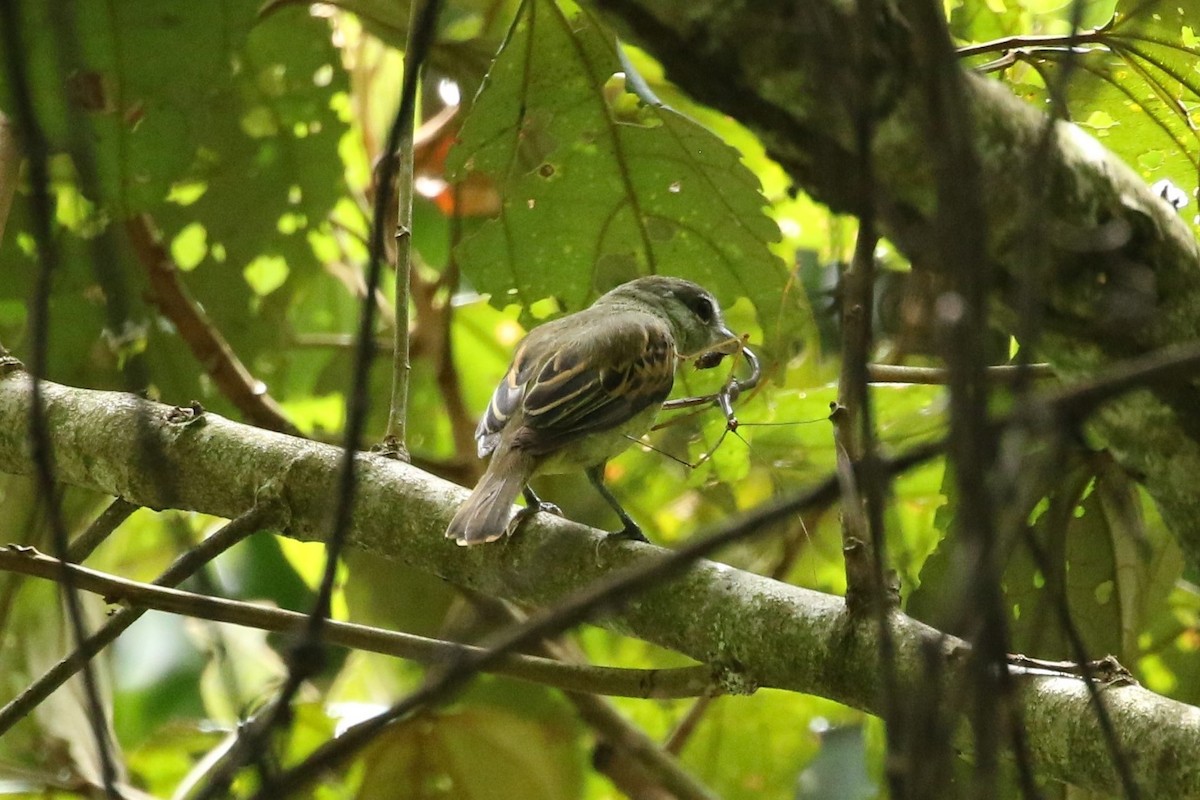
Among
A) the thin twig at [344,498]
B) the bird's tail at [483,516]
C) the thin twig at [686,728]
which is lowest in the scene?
the thin twig at [686,728]

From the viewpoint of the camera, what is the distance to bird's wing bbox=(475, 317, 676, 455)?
Result: 124 inches

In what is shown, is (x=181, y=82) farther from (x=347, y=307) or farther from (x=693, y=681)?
(x=693, y=681)

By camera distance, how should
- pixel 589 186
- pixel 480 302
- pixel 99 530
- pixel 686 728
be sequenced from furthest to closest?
pixel 480 302 → pixel 686 728 → pixel 589 186 → pixel 99 530

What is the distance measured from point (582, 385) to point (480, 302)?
49.2 inches

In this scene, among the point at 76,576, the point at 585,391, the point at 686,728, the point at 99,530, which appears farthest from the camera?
the point at 686,728

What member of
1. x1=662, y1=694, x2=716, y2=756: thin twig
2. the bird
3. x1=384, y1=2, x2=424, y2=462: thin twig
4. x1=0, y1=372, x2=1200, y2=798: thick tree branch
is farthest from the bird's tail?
A: x1=662, y1=694, x2=716, y2=756: thin twig

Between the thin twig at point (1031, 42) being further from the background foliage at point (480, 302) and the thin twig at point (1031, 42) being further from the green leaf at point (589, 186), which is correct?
the green leaf at point (589, 186)

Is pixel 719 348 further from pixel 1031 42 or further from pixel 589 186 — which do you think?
pixel 1031 42

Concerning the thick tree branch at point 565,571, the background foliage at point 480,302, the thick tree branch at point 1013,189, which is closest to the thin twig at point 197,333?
the background foliage at point 480,302

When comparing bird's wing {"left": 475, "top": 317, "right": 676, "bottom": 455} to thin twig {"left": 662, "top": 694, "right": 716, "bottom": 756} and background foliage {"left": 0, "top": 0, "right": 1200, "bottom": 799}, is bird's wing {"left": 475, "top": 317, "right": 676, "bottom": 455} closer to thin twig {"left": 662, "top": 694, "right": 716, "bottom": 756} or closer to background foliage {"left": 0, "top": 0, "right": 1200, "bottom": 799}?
background foliage {"left": 0, "top": 0, "right": 1200, "bottom": 799}

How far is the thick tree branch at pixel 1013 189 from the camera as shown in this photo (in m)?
1.44

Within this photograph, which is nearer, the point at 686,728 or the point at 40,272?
the point at 40,272

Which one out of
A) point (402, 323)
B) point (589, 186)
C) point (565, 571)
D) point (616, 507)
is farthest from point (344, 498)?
point (589, 186)

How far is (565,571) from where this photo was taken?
2.22m
